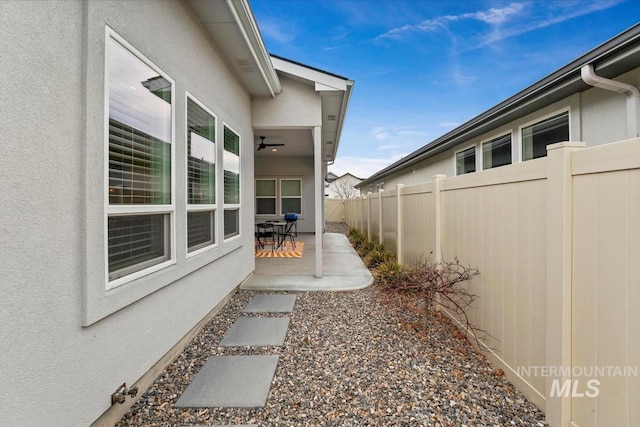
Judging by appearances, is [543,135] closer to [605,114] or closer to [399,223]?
[605,114]

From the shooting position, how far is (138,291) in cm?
242

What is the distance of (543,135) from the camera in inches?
219

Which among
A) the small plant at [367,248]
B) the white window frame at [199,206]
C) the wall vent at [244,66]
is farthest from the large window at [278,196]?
the white window frame at [199,206]

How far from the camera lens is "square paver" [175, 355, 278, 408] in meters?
2.44

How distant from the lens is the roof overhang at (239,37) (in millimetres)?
3436

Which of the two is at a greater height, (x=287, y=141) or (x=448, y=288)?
(x=287, y=141)

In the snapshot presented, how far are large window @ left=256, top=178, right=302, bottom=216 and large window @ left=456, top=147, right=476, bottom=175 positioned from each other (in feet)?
22.7

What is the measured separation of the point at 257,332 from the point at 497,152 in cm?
642

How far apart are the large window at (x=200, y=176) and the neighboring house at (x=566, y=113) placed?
511 centimetres

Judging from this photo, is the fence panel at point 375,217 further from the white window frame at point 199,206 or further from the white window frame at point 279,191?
the white window frame at point 199,206

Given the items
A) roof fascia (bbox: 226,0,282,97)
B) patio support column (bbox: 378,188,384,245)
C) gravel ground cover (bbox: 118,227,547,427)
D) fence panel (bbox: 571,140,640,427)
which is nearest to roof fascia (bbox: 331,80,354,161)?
roof fascia (bbox: 226,0,282,97)

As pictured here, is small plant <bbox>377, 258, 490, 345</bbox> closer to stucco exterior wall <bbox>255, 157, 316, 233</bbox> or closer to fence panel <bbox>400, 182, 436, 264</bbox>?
fence panel <bbox>400, 182, 436, 264</bbox>

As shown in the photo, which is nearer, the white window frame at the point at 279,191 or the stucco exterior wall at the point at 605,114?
the stucco exterior wall at the point at 605,114

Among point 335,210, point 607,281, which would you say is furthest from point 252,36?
point 335,210
